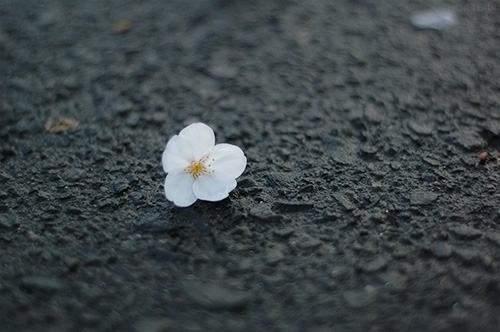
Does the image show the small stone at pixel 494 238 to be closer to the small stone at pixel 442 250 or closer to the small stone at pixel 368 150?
the small stone at pixel 442 250

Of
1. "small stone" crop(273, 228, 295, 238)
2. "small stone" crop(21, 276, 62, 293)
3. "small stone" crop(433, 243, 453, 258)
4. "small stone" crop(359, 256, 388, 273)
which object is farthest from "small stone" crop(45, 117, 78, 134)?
"small stone" crop(433, 243, 453, 258)

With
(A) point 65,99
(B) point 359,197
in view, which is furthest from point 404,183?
(A) point 65,99

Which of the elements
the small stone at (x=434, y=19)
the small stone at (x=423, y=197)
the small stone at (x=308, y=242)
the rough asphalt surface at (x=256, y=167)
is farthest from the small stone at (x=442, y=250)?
the small stone at (x=434, y=19)

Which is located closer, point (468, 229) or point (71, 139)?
point (468, 229)

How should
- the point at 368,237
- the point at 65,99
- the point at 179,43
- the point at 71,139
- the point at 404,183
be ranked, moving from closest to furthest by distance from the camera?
1. the point at 368,237
2. the point at 404,183
3. the point at 71,139
4. the point at 65,99
5. the point at 179,43

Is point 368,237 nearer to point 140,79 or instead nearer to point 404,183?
point 404,183

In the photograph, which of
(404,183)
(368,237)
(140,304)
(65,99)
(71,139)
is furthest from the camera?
(65,99)
